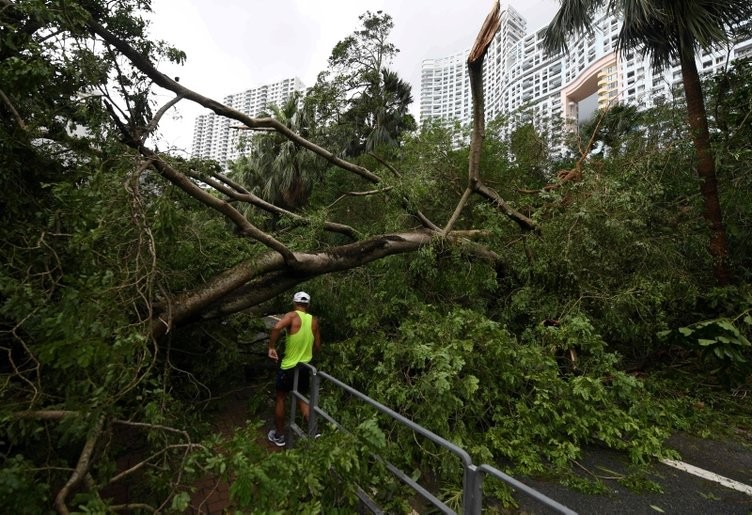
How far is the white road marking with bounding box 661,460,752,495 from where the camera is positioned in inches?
125

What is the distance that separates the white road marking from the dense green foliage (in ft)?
0.63

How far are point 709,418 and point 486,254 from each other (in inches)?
132

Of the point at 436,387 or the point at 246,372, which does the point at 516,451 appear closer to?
the point at 436,387

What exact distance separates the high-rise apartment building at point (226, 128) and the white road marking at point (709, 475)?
5.84m

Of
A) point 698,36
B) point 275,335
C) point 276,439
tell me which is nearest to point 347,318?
point 275,335

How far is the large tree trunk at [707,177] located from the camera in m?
6.01

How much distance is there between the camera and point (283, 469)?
198cm

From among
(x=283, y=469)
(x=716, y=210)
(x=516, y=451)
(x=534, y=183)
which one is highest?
(x=534, y=183)

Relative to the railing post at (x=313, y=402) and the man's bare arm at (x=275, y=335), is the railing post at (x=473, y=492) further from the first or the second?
the man's bare arm at (x=275, y=335)

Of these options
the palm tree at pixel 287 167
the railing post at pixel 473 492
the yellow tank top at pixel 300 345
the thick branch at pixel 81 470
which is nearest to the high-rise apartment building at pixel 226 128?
the palm tree at pixel 287 167

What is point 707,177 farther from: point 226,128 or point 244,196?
point 226,128

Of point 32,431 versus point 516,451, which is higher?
point 32,431

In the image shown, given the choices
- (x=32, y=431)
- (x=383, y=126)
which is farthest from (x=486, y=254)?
(x=383, y=126)

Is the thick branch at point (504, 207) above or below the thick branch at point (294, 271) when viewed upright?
above
